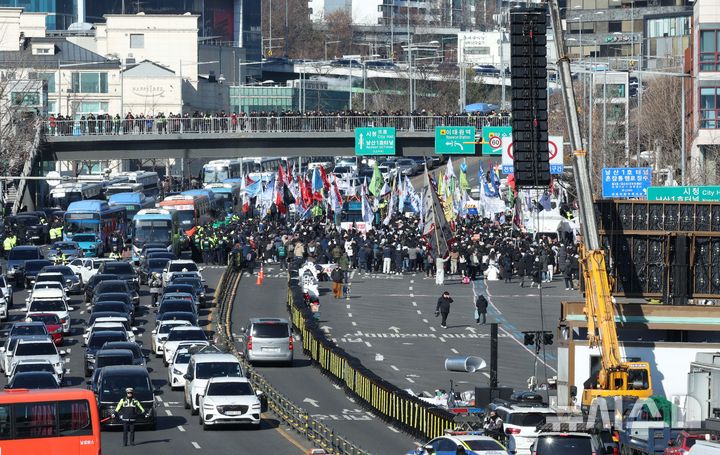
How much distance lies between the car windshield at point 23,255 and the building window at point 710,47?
102 feet

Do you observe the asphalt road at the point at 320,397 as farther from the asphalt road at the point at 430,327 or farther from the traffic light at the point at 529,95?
the traffic light at the point at 529,95

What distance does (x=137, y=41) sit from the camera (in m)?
161

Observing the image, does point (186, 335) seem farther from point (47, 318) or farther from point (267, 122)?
point (267, 122)

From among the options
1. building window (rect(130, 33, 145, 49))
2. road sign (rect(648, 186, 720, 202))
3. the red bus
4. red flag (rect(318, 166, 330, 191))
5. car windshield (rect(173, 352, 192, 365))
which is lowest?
car windshield (rect(173, 352, 192, 365))

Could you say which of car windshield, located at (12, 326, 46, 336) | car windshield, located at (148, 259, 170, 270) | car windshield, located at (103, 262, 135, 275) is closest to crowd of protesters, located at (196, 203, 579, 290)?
car windshield, located at (148, 259, 170, 270)

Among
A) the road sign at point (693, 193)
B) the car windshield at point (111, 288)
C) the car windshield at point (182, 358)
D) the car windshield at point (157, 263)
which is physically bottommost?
the car windshield at point (182, 358)

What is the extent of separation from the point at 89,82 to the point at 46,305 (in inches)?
3544

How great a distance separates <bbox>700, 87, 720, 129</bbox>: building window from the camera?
8006 cm

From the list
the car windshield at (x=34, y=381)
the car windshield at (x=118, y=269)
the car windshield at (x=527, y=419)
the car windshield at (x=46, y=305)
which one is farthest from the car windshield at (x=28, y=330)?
the car windshield at (x=527, y=419)

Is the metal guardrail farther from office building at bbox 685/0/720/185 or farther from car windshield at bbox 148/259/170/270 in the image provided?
office building at bbox 685/0/720/185

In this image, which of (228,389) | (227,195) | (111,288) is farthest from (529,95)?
A: (227,195)

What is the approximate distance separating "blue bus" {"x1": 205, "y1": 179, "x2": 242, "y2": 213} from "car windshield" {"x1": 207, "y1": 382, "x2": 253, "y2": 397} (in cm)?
6545

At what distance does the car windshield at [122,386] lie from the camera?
38.5 m

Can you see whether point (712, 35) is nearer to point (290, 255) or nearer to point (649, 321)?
point (290, 255)
